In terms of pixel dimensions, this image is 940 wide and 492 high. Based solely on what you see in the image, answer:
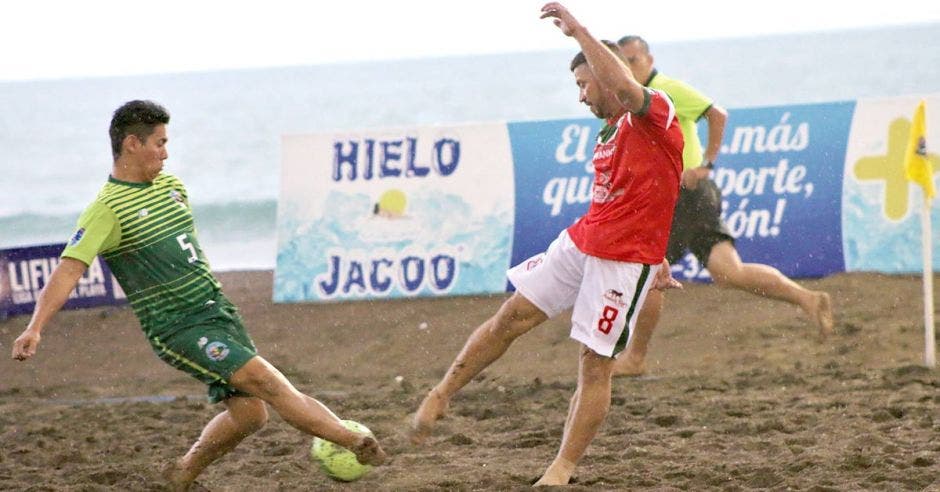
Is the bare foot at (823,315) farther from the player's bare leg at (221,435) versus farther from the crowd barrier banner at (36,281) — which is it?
the crowd barrier banner at (36,281)

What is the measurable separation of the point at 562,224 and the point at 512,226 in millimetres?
398

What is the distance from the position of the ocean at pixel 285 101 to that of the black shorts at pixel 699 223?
12.2 meters

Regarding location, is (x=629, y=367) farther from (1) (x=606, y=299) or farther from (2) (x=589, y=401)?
(1) (x=606, y=299)

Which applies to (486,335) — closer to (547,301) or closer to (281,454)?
(547,301)

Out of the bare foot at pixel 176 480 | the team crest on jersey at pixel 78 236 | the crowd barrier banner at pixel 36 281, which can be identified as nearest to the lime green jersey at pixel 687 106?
the bare foot at pixel 176 480

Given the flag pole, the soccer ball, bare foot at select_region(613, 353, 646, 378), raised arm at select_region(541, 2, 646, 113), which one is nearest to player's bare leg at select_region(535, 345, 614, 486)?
the soccer ball

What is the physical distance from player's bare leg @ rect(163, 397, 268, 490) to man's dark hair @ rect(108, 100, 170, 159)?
1.10 m

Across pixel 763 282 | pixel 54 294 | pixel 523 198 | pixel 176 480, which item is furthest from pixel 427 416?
pixel 523 198

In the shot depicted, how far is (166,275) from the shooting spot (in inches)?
216

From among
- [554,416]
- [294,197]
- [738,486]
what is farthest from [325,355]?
[738,486]

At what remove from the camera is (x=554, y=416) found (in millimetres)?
7582

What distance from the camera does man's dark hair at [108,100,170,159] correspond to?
5.51 metres

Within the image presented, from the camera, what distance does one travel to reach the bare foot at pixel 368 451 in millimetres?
5414

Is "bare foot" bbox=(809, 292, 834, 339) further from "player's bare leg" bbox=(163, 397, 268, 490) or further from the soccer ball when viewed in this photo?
"player's bare leg" bbox=(163, 397, 268, 490)
